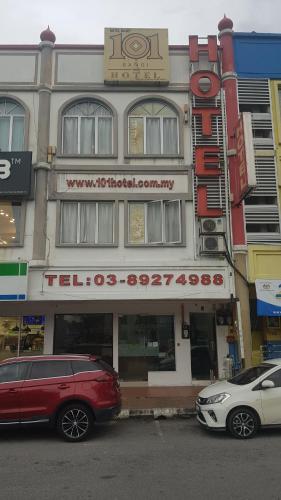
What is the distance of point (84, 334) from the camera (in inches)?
624

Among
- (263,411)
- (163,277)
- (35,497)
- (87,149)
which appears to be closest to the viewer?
(35,497)

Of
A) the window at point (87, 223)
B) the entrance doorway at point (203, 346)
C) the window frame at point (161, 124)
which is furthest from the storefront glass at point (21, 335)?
the window frame at point (161, 124)

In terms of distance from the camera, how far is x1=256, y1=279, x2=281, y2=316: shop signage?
14039 mm

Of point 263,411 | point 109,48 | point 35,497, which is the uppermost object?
point 109,48

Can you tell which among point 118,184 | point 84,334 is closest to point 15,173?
point 118,184

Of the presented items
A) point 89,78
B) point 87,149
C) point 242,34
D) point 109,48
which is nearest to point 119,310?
point 87,149

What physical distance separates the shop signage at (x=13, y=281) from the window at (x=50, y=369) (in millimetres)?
4682

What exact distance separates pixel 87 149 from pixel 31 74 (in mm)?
3392

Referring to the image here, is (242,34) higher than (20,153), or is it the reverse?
(242,34)

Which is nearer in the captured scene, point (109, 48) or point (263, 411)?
point (263, 411)

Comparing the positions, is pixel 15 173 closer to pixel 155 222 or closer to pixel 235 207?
pixel 155 222

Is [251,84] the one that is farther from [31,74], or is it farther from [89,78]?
[31,74]

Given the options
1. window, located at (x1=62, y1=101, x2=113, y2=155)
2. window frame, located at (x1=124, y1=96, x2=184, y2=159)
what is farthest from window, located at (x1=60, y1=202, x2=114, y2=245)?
window frame, located at (x1=124, y1=96, x2=184, y2=159)

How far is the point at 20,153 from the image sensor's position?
15047mm
